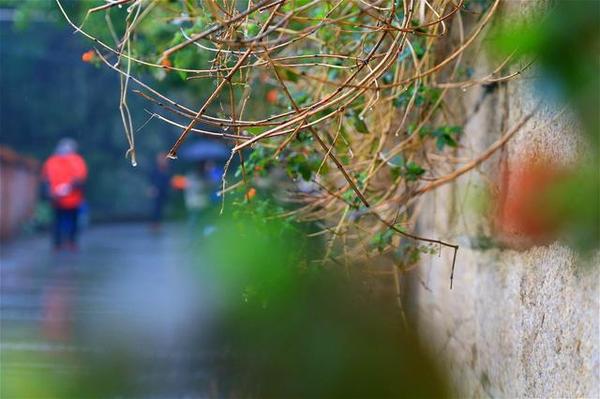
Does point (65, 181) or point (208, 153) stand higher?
point (208, 153)

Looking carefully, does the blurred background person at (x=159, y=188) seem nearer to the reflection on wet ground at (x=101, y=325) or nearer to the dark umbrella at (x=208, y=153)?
the dark umbrella at (x=208, y=153)

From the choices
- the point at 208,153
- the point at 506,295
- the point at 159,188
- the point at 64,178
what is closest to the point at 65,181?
the point at 64,178

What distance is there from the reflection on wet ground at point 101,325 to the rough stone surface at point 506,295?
1.64m

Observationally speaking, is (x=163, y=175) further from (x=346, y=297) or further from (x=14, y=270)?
(x=346, y=297)

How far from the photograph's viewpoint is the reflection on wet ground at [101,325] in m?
5.51

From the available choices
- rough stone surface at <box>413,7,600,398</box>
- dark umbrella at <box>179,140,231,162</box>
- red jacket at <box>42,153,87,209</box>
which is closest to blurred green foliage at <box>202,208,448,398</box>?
rough stone surface at <box>413,7,600,398</box>

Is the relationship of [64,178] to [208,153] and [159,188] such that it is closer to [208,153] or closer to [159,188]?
[208,153]

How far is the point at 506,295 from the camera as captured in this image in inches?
157

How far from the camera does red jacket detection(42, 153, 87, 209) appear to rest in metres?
13.4

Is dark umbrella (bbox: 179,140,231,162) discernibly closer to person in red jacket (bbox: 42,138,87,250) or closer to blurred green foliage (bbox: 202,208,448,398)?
person in red jacket (bbox: 42,138,87,250)

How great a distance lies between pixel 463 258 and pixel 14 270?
814cm

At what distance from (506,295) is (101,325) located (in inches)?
164

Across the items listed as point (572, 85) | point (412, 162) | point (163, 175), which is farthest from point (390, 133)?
point (163, 175)

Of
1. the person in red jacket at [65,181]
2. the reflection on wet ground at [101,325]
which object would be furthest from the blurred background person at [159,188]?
the reflection on wet ground at [101,325]
